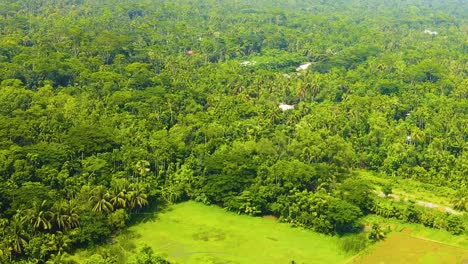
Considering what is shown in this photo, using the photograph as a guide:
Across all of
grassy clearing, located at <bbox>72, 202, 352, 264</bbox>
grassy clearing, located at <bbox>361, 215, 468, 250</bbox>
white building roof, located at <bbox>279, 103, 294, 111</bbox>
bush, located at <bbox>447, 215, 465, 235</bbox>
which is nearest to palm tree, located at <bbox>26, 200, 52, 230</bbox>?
grassy clearing, located at <bbox>72, 202, 352, 264</bbox>

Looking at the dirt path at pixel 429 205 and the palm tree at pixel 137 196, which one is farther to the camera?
the dirt path at pixel 429 205

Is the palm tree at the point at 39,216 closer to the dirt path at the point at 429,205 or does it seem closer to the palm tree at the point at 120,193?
the palm tree at the point at 120,193

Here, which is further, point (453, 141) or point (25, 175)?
point (453, 141)

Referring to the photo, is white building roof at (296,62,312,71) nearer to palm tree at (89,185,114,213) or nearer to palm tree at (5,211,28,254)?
palm tree at (89,185,114,213)

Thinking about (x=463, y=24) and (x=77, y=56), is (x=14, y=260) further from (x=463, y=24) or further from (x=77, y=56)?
(x=463, y=24)

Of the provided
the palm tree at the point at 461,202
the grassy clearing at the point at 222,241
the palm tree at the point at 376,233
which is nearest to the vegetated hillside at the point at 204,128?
the palm tree at the point at 461,202

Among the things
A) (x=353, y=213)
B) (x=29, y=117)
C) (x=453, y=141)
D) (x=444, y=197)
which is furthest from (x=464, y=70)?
(x=29, y=117)
